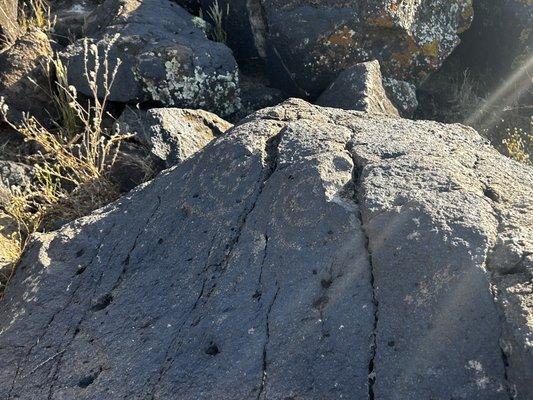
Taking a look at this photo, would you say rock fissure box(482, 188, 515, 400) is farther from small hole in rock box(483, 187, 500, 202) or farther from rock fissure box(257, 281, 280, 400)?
rock fissure box(257, 281, 280, 400)

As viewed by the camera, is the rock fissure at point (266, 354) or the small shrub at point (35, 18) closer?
the rock fissure at point (266, 354)

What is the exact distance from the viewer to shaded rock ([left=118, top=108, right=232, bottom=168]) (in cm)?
353

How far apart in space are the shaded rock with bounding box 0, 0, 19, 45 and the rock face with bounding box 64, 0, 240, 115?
2.92 feet

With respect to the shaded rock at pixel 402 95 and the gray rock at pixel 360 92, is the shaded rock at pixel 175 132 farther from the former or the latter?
the shaded rock at pixel 402 95

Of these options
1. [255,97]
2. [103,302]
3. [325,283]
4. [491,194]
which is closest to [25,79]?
[255,97]

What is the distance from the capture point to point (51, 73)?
4.59 metres

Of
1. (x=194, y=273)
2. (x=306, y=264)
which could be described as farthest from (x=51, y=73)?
(x=306, y=264)

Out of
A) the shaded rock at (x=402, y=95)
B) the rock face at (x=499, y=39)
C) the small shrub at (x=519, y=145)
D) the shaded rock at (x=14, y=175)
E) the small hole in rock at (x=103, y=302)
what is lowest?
the shaded rock at (x=14, y=175)

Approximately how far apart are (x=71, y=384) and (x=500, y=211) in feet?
5.68

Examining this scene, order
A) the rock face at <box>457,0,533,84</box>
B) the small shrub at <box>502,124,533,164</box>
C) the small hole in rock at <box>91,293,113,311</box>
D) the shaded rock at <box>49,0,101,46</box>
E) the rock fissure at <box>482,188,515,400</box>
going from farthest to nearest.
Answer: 1. the shaded rock at <box>49,0,101,46</box>
2. the rock face at <box>457,0,533,84</box>
3. the small shrub at <box>502,124,533,164</box>
4. the small hole in rock at <box>91,293,113,311</box>
5. the rock fissure at <box>482,188,515,400</box>

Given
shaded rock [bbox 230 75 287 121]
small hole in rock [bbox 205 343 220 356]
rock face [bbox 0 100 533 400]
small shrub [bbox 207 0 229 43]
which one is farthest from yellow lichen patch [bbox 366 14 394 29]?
small hole in rock [bbox 205 343 220 356]

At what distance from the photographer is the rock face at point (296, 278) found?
190 cm

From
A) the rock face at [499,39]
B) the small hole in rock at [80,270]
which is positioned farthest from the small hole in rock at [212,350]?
the rock face at [499,39]

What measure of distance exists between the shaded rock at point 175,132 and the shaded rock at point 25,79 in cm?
102
